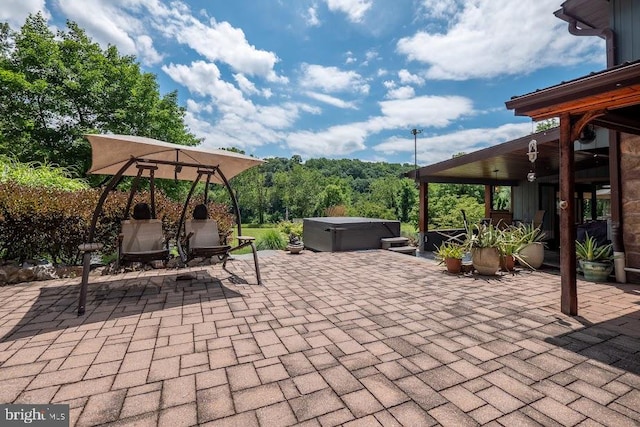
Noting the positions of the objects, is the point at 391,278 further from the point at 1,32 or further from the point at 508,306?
the point at 1,32

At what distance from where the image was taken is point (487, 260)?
4.99 m

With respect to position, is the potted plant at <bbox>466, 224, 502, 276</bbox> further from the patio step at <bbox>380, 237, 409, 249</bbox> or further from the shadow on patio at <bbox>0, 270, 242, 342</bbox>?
the shadow on patio at <bbox>0, 270, 242, 342</bbox>

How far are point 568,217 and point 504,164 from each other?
207 inches

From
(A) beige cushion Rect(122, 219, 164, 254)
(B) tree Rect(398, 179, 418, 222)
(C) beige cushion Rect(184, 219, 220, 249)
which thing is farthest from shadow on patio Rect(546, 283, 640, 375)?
(B) tree Rect(398, 179, 418, 222)

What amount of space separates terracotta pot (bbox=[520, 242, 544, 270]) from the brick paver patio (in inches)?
51.8

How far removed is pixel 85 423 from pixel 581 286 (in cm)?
559

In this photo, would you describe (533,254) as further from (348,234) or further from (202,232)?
(202,232)

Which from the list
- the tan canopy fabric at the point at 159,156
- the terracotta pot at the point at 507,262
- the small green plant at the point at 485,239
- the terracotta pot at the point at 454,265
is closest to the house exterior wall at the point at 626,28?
the small green plant at the point at 485,239

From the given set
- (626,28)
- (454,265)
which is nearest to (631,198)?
(454,265)

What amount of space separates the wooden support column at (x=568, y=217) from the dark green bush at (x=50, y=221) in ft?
21.3

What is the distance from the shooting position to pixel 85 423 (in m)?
1.57

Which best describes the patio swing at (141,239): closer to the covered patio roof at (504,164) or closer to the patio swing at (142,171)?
the patio swing at (142,171)

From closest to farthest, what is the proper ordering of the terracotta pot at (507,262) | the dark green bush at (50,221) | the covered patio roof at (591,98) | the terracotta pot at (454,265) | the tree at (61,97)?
the covered patio roof at (591,98)
the dark green bush at (50,221)
the terracotta pot at (454,265)
the terracotta pot at (507,262)
the tree at (61,97)

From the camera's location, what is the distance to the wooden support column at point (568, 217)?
3113mm
